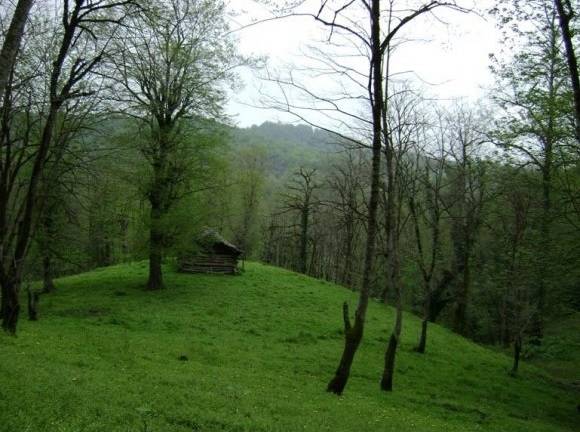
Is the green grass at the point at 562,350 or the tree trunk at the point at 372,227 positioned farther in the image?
the green grass at the point at 562,350

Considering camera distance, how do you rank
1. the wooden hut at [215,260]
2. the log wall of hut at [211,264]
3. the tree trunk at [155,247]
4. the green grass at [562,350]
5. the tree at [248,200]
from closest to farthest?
the green grass at [562,350], the tree trunk at [155,247], the wooden hut at [215,260], the log wall of hut at [211,264], the tree at [248,200]

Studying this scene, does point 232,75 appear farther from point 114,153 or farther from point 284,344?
point 284,344

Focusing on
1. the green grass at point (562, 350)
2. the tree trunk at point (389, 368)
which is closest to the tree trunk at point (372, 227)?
the tree trunk at point (389, 368)

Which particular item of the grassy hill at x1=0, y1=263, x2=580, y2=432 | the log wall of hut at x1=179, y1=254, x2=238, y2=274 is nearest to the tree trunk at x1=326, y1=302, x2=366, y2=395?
the grassy hill at x1=0, y1=263, x2=580, y2=432

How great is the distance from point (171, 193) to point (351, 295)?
1449 centimetres

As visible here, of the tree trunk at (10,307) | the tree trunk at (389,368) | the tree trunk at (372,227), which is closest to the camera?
the tree trunk at (372,227)

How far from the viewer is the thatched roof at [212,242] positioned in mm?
29139

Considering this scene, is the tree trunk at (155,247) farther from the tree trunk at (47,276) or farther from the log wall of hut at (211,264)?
the log wall of hut at (211,264)

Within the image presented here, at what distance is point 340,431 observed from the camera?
22.5 ft

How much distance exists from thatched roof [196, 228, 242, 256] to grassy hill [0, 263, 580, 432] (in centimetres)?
236

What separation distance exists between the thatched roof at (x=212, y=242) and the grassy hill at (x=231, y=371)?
7.75 feet

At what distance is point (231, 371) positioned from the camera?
11648mm

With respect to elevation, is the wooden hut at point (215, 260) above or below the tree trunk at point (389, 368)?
above

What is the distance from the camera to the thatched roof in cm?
2914
